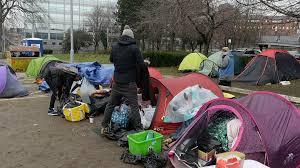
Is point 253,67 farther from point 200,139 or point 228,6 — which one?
point 200,139

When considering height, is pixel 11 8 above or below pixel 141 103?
above

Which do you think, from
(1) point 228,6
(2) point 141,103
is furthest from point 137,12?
(2) point 141,103

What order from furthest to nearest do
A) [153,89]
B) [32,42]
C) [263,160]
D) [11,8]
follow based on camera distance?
[11,8] → [32,42] → [153,89] → [263,160]

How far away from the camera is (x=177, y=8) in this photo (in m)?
17.8

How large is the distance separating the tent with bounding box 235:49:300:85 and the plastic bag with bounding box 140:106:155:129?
8.32 meters

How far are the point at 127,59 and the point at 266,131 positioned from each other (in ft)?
9.17

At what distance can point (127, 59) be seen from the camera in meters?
6.14

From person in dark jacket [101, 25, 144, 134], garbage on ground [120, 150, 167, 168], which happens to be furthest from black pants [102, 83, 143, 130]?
garbage on ground [120, 150, 167, 168]

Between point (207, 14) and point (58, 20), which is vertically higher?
point (58, 20)

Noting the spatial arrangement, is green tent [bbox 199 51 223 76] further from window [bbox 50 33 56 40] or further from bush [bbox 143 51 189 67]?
window [bbox 50 33 56 40]

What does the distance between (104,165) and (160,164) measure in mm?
857

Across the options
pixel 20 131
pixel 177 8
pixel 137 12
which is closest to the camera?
pixel 20 131

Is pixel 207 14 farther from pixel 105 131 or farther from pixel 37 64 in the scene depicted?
pixel 105 131

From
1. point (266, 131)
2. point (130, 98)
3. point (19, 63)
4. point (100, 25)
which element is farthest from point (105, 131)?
point (100, 25)
